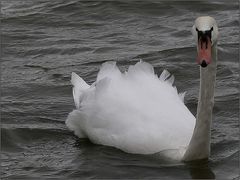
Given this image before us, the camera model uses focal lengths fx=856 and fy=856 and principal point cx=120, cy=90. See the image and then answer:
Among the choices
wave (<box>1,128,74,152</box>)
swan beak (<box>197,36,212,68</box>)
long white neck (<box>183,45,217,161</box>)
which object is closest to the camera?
swan beak (<box>197,36,212,68</box>)

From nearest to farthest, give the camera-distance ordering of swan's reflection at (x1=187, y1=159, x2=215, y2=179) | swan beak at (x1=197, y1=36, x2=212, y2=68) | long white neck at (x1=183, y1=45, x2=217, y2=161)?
swan beak at (x1=197, y1=36, x2=212, y2=68)
long white neck at (x1=183, y1=45, x2=217, y2=161)
swan's reflection at (x1=187, y1=159, x2=215, y2=179)

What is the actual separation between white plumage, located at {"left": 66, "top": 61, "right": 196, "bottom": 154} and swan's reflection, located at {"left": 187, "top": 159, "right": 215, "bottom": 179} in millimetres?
194

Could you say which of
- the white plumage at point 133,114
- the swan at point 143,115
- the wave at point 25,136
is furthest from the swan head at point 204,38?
the wave at point 25,136

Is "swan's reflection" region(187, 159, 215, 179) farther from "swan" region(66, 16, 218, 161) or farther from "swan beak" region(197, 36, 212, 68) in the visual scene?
"swan beak" region(197, 36, 212, 68)

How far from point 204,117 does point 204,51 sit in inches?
29.0

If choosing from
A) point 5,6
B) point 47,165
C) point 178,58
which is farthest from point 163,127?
point 5,6

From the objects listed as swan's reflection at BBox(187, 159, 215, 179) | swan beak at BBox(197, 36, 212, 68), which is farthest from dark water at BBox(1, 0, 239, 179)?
swan beak at BBox(197, 36, 212, 68)

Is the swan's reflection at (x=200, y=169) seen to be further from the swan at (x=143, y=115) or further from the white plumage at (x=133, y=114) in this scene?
the white plumage at (x=133, y=114)

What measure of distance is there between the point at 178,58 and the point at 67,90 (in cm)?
167

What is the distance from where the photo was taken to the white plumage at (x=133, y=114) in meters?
7.17

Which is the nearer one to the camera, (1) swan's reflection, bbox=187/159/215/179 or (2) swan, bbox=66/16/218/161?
(2) swan, bbox=66/16/218/161

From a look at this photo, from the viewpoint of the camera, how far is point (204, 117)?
6895 mm

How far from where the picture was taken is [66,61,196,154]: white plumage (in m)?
7.17

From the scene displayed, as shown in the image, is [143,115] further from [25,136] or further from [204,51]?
[25,136]
